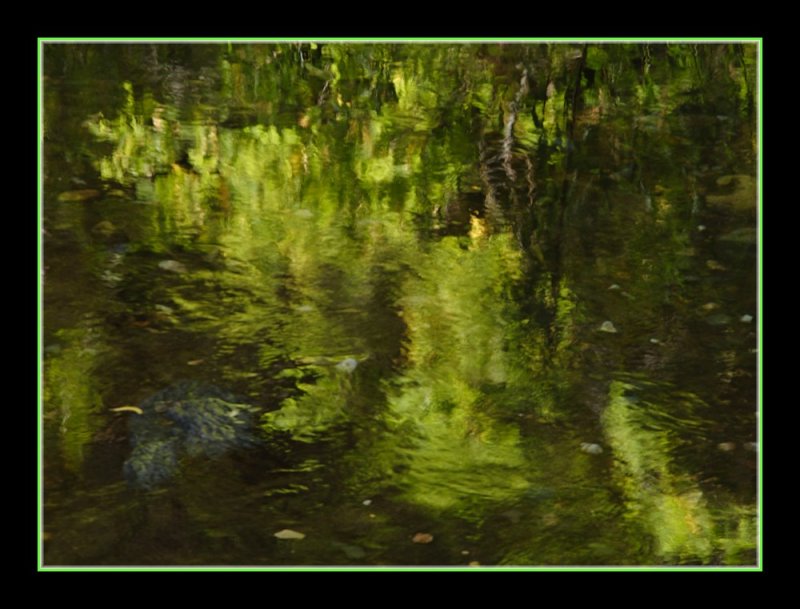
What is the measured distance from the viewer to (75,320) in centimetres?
402

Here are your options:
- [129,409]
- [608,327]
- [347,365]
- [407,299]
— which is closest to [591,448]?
[608,327]

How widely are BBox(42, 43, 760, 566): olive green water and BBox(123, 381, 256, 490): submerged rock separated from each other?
2cm

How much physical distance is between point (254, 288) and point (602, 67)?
272cm

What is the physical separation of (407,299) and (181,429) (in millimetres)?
1168

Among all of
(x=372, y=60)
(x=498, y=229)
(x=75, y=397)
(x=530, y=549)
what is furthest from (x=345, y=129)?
(x=530, y=549)

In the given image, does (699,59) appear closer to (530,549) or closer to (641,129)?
(641,129)

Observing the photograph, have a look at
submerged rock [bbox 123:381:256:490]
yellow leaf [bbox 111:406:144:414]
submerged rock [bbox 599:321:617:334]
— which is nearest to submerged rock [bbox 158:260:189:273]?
submerged rock [bbox 123:381:256:490]

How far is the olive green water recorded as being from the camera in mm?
3287

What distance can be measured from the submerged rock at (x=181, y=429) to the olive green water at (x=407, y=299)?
0.02 meters

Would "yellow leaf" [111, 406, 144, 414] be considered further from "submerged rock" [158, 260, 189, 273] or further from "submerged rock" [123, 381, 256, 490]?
"submerged rock" [158, 260, 189, 273]

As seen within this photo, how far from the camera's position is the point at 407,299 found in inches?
169

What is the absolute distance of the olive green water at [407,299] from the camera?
10.8ft

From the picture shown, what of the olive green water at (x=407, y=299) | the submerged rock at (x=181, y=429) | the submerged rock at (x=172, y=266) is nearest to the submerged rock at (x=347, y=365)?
the olive green water at (x=407, y=299)

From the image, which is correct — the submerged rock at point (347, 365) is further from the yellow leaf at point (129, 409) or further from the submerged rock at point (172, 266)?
the submerged rock at point (172, 266)
